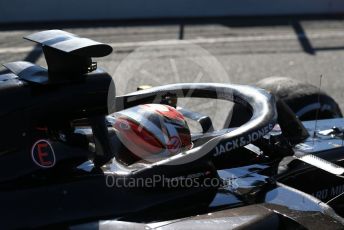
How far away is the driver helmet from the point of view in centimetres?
288

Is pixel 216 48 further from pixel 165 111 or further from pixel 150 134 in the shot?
pixel 150 134

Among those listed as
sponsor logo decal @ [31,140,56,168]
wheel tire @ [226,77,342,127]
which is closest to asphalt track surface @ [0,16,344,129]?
wheel tire @ [226,77,342,127]

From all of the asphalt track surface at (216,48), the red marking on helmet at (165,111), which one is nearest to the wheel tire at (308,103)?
the asphalt track surface at (216,48)

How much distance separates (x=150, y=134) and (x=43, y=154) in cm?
50

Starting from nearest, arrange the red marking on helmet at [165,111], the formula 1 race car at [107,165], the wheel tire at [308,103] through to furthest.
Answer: the formula 1 race car at [107,165]
the red marking on helmet at [165,111]
the wheel tire at [308,103]

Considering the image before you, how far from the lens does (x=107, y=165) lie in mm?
2852

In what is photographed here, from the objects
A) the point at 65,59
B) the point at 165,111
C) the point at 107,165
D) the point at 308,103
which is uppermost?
the point at 65,59

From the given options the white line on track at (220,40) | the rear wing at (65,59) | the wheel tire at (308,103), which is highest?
the rear wing at (65,59)

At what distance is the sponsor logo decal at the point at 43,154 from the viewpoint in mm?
2652

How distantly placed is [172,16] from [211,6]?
39.6 inches

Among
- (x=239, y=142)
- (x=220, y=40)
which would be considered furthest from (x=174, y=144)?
(x=220, y=40)

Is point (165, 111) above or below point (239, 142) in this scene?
above

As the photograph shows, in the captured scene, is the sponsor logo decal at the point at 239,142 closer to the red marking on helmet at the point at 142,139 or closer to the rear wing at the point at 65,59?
the red marking on helmet at the point at 142,139

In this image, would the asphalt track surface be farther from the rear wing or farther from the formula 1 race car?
the rear wing
